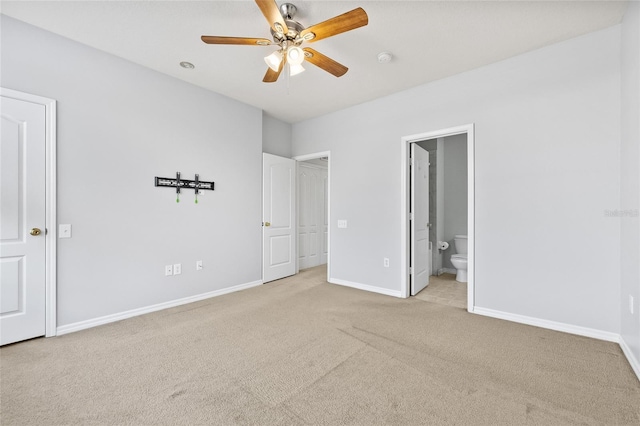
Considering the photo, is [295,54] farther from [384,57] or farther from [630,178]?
[630,178]

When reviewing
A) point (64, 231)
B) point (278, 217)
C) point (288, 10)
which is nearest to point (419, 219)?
point (278, 217)

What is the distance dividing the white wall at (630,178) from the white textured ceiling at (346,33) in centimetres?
33

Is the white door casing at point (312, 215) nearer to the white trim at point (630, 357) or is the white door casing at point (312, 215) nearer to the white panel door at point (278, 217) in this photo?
the white panel door at point (278, 217)

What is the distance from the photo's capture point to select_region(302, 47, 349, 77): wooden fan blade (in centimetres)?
234

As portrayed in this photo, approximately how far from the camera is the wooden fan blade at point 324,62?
234cm

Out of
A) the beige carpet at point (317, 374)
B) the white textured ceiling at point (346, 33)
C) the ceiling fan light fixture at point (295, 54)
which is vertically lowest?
the beige carpet at point (317, 374)

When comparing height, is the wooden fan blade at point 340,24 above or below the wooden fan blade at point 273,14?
below

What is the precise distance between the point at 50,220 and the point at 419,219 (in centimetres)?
423

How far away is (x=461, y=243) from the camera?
519cm

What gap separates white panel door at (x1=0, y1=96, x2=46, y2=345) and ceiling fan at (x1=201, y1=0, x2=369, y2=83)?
1.90 metres

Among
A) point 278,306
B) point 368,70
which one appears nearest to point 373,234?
point 278,306

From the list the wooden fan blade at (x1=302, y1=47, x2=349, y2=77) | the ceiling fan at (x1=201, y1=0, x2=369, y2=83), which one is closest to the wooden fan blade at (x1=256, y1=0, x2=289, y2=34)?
the ceiling fan at (x1=201, y1=0, x2=369, y2=83)

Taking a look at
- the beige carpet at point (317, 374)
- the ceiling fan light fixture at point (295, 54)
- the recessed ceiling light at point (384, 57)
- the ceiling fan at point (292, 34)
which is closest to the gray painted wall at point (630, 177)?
the beige carpet at point (317, 374)

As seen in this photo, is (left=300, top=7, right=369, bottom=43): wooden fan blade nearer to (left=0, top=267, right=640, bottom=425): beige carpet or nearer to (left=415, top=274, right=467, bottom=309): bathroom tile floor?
(left=0, top=267, right=640, bottom=425): beige carpet
